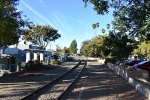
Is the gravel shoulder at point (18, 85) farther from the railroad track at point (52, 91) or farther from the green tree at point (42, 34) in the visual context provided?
the green tree at point (42, 34)

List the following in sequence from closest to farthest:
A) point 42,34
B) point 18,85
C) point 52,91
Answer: point 52,91
point 18,85
point 42,34

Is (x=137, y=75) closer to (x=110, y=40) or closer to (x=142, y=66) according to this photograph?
(x=142, y=66)

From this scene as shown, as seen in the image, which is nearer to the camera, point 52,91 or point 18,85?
point 52,91

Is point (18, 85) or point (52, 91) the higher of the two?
point (18, 85)

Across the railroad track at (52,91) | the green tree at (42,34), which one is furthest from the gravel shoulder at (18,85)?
the green tree at (42,34)

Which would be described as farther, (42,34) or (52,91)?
(42,34)

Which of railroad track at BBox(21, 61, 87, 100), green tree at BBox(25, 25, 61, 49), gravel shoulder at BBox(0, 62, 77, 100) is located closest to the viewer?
A: railroad track at BBox(21, 61, 87, 100)

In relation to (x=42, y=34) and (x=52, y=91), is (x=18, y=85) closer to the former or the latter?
(x=52, y=91)

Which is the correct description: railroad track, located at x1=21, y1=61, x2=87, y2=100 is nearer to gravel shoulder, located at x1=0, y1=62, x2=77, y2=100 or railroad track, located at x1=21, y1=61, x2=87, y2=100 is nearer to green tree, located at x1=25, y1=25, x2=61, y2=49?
gravel shoulder, located at x1=0, y1=62, x2=77, y2=100

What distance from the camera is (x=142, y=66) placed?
40.2 meters

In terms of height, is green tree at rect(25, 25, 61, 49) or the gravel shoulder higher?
green tree at rect(25, 25, 61, 49)

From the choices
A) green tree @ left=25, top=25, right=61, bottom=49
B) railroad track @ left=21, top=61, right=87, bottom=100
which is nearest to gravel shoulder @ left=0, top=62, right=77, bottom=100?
railroad track @ left=21, top=61, right=87, bottom=100

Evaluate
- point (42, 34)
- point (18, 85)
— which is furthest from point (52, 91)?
point (42, 34)

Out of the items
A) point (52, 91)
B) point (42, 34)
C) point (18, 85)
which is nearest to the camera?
point (52, 91)
